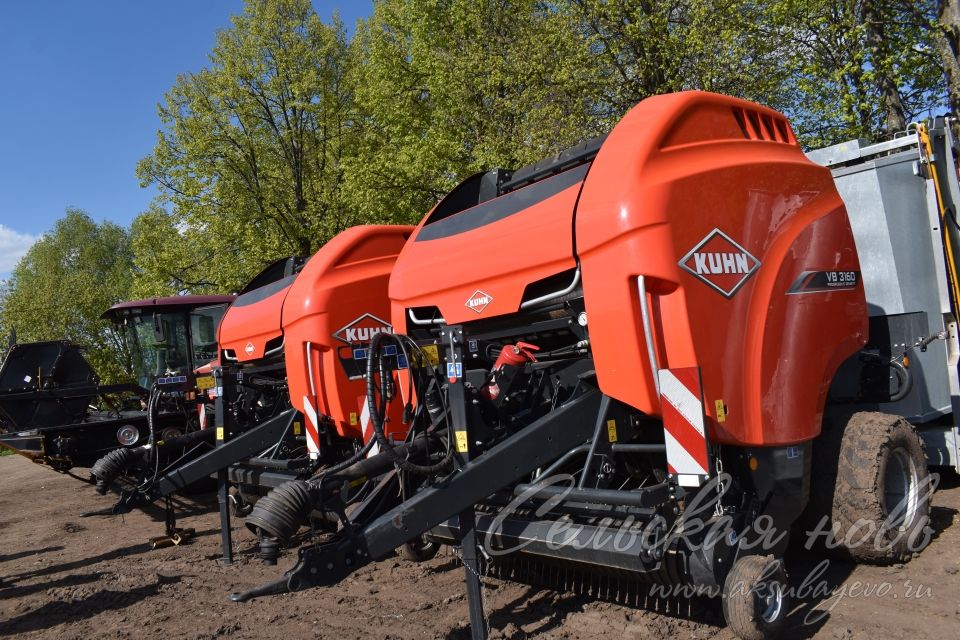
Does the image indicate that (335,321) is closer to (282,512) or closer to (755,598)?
(282,512)

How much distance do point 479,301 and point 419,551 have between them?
192cm

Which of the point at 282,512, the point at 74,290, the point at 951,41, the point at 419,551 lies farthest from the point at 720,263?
the point at 74,290

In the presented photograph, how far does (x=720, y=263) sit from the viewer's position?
378cm

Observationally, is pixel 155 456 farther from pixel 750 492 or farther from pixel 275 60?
pixel 275 60

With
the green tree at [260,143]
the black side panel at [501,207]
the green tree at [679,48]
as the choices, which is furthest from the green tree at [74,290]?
the black side panel at [501,207]

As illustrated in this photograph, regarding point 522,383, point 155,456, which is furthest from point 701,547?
point 155,456

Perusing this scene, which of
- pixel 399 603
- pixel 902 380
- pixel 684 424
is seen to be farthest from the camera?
pixel 902 380

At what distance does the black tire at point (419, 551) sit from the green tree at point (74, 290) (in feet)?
69.3

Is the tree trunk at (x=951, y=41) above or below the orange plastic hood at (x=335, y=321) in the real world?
above

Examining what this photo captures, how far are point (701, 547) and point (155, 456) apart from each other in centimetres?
507

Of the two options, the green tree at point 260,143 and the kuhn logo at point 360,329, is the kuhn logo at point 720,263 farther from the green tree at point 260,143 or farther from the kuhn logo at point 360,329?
the green tree at point 260,143

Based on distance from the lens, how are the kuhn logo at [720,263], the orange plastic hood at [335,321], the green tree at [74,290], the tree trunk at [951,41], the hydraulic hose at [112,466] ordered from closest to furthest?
1. the kuhn logo at [720,263]
2. the orange plastic hood at [335,321]
3. the hydraulic hose at [112,466]
4. the tree trunk at [951,41]
5. the green tree at [74,290]

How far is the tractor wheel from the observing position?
433 cm

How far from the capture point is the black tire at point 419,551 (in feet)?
17.4
